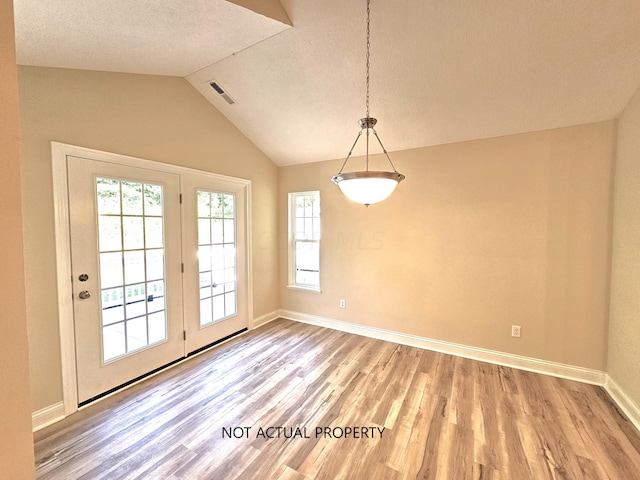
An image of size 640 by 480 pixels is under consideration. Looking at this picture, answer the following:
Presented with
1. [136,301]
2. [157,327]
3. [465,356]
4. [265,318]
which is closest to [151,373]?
[157,327]

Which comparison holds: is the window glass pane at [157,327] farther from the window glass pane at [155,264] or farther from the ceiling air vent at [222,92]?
the ceiling air vent at [222,92]

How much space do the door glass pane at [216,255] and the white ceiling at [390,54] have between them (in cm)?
126

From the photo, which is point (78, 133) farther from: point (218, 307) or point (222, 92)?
point (218, 307)

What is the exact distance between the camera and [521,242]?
277 cm

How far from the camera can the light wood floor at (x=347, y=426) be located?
166 cm

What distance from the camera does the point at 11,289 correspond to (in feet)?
2.91

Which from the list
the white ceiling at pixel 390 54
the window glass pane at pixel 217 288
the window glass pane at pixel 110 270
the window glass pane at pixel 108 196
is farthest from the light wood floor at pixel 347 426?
the white ceiling at pixel 390 54

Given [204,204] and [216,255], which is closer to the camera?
[204,204]

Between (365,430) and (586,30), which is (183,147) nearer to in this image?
(365,430)

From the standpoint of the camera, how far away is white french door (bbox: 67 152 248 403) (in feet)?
7.21

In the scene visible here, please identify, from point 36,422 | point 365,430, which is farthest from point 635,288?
point 36,422

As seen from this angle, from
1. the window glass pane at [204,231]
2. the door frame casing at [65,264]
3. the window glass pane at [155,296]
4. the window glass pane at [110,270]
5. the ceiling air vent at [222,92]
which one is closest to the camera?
the door frame casing at [65,264]
